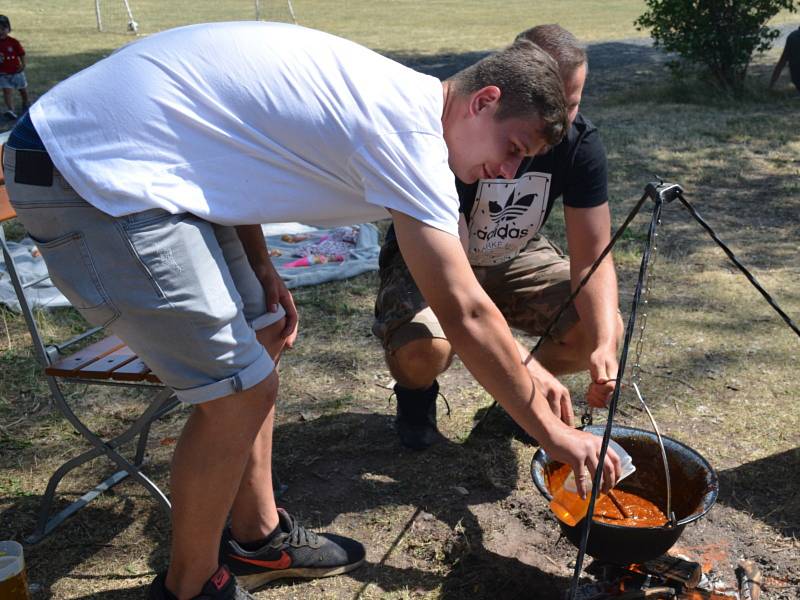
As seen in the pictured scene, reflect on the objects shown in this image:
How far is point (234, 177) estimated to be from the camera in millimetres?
1924

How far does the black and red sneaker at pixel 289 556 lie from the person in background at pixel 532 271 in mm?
688

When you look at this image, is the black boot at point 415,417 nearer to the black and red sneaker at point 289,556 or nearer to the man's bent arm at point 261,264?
the black and red sneaker at point 289,556

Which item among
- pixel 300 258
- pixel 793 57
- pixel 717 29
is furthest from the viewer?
pixel 793 57

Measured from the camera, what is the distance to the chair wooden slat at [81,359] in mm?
2656

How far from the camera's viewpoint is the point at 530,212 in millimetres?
3174

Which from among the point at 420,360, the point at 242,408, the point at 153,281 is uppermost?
the point at 153,281

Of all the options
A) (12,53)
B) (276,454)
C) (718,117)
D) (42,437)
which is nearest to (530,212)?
(276,454)

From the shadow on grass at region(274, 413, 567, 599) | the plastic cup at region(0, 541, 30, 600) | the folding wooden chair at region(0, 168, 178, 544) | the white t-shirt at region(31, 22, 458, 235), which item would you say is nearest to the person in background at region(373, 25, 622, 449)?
the shadow on grass at region(274, 413, 567, 599)

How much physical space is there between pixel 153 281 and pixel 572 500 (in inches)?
46.8

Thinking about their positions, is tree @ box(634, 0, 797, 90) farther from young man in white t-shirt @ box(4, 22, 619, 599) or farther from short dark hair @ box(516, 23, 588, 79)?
young man in white t-shirt @ box(4, 22, 619, 599)

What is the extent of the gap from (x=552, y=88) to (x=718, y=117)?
23.4ft

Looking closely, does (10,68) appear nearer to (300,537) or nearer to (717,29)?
(717,29)

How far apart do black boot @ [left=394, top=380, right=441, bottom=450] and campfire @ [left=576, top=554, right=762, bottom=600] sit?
92 cm

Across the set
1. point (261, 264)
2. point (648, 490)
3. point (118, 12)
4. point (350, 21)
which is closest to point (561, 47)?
point (261, 264)
